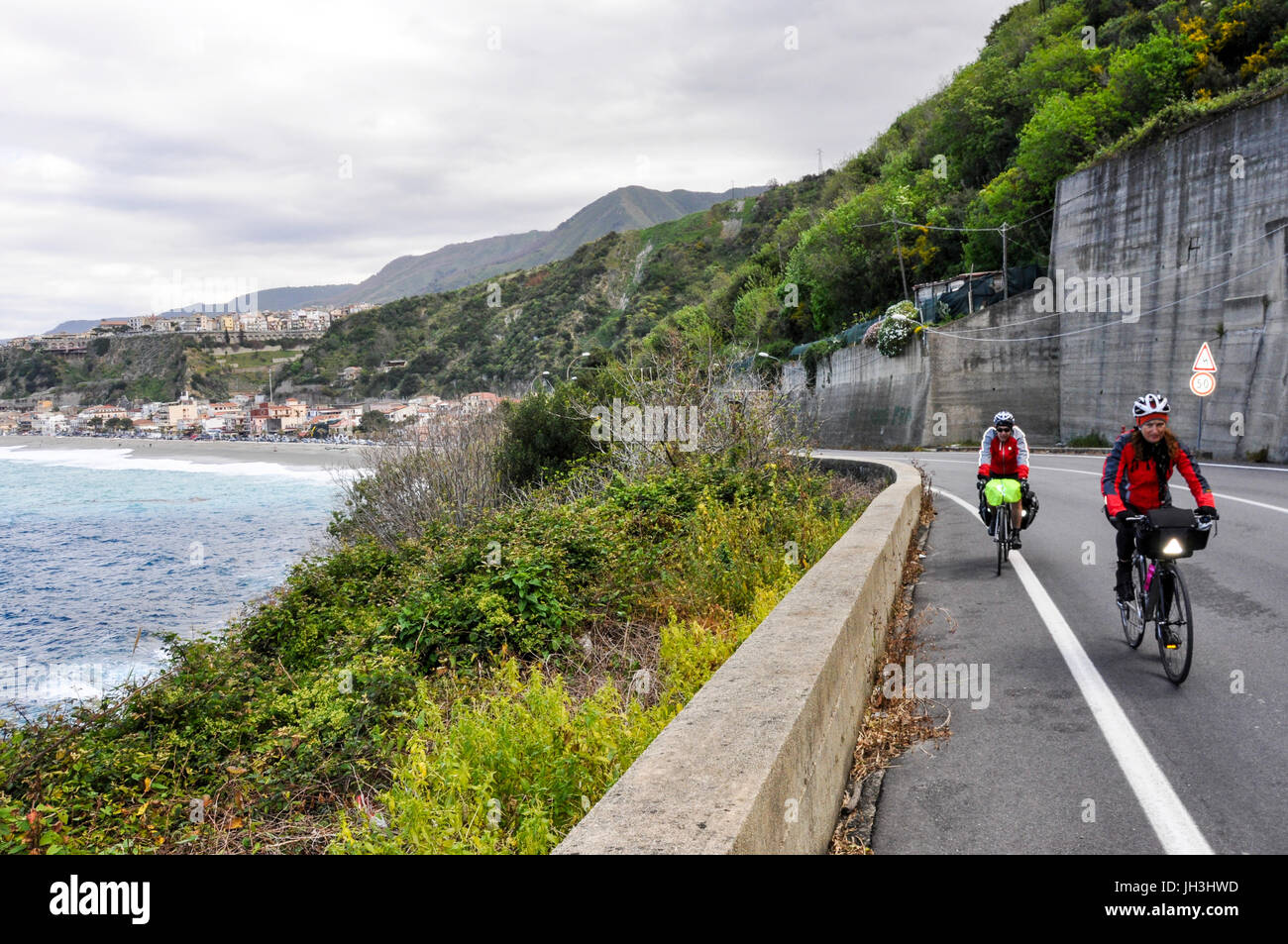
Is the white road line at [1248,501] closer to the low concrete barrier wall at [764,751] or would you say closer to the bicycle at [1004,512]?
the bicycle at [1004,512]

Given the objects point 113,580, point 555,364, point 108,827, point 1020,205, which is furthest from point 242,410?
point 108,827

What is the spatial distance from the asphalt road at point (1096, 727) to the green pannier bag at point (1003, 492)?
81cm

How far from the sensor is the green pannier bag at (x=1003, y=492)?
32.1 feet

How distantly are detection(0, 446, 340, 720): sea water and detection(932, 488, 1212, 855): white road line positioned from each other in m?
10.1

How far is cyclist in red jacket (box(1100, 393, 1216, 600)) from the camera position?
6.39 metres

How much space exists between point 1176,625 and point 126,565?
1866 inches

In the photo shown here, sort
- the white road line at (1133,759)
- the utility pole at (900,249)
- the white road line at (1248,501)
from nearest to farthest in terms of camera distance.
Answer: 1. the white road line at (1133,759)
2. the white road line at (1248,501)
3. the utility pole at (900,249)

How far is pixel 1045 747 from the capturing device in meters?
4.71

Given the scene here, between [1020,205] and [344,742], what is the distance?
4374 cm

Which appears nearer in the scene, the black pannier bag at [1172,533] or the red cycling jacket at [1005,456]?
the black pannier bag at [1172,533]

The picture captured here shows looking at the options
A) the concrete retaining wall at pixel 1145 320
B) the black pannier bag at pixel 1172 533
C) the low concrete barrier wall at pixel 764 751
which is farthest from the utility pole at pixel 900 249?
the low concrete barrier wall at pixel 764 751

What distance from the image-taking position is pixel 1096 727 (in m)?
4.97

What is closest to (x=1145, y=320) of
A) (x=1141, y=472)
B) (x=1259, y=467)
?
(x=1259, y=467)
